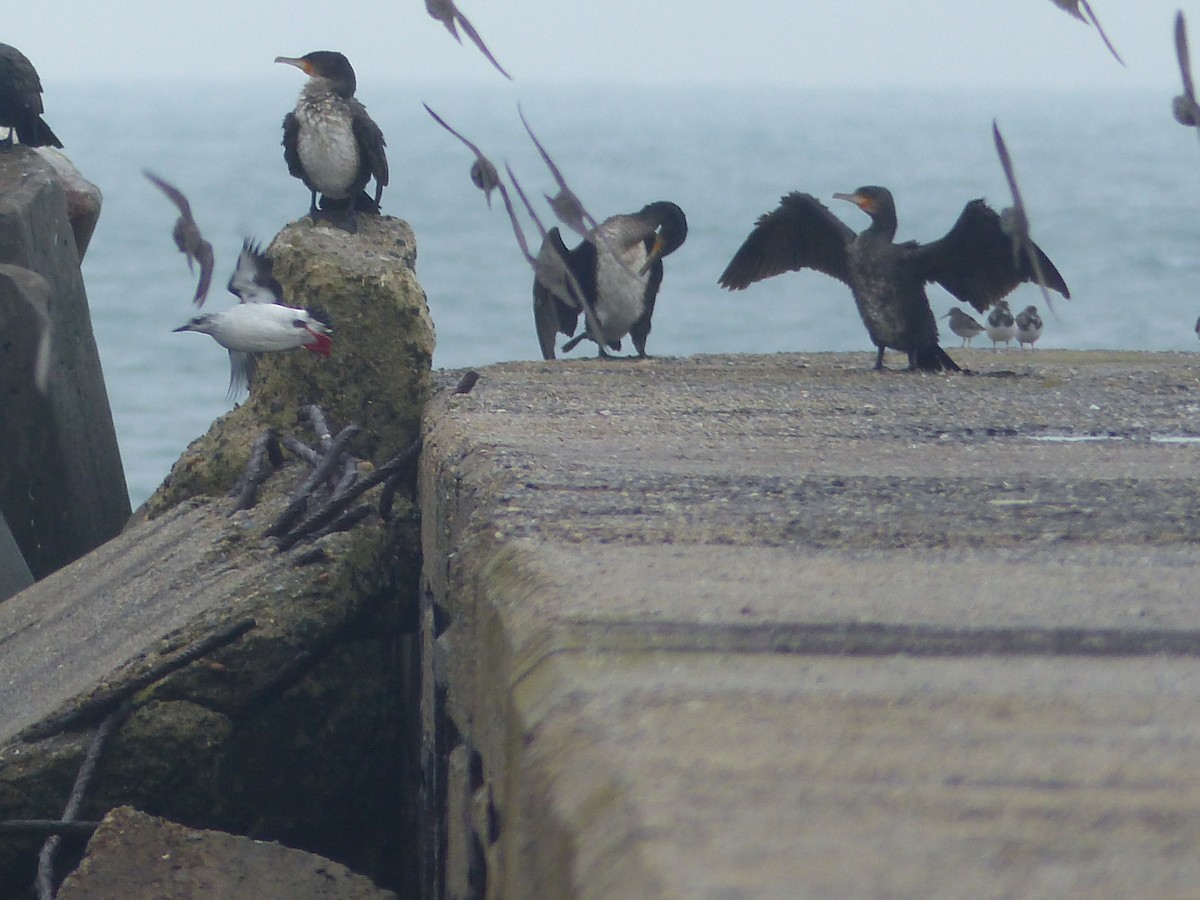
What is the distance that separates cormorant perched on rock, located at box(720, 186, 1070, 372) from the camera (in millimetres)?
4699

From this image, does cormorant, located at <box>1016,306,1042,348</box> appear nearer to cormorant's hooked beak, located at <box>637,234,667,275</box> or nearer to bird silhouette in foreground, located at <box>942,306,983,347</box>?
bird silhouette in foreground, located at <box>942,306,983,347</box>

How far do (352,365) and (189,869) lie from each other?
1.37 m

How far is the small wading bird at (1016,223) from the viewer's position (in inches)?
97.3

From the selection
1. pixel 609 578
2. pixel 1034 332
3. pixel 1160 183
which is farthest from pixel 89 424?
pixel 1160 183

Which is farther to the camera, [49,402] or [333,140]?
[333,140]

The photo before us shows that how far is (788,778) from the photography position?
3.87 ft

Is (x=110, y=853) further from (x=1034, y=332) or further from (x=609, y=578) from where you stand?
(x=1034, y=332)

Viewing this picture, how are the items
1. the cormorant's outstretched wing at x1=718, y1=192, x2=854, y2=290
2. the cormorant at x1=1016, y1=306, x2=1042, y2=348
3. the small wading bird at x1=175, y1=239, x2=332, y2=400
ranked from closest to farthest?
the small wading bird at x1=175, y1=239, x2=332, y2=400
the cormorant's outstretched wing at x1=718, y1=192, x2=854, y2=290
the cormorant at x1=1016, y1=306, x2=1042, y2=348

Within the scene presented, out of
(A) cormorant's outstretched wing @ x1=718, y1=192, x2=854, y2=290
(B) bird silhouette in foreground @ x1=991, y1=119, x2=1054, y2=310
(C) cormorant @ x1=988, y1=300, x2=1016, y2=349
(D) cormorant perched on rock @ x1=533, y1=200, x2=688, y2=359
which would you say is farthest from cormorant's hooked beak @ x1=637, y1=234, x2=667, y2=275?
(C) cormorant @ x1=988, y1=300, x2=1016, y2=349

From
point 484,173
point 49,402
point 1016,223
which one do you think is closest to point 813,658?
point 484,173

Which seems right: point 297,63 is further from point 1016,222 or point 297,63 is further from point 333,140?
point 1016,222

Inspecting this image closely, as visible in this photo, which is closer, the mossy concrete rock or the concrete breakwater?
the concrete breakwater

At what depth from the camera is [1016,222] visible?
13.3 ft

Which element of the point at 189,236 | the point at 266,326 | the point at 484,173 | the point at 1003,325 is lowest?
the point at 1003,325
